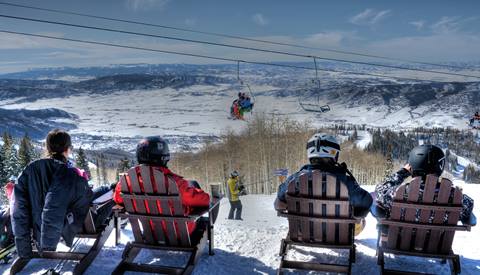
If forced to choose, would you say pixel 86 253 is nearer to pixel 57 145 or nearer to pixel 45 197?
pixel 45 197

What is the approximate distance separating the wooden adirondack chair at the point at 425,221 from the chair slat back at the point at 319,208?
426 millimetres

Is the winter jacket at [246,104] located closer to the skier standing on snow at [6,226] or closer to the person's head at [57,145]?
the skier standing on snow at [6,226]

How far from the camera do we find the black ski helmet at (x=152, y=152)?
414 centimetres

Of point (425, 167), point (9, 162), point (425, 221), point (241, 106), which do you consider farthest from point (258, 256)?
point (9, 162)

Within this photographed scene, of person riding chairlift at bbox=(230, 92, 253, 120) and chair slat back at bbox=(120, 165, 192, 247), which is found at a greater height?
chair slat back at bbox=(120, 165, 192, 247)

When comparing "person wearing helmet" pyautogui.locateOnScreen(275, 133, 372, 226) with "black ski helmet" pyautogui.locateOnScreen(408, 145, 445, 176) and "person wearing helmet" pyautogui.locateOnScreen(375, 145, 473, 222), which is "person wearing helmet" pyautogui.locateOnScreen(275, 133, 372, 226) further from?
"black ski helmet" pyautogui.locateOnScreen(408, 145, 445, 176)

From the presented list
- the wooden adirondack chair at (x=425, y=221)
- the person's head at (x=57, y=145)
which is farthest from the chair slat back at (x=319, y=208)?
the person's head at (x=57, y=145)

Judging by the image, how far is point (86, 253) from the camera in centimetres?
446

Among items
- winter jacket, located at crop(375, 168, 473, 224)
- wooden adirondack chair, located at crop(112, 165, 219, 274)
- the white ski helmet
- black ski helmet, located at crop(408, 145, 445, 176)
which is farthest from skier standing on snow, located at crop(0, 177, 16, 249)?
black ski helmet, located at crop(408, 145, 445, 176)

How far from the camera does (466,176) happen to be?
10656cm

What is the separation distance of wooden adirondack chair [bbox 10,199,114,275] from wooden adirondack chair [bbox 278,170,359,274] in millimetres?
2124

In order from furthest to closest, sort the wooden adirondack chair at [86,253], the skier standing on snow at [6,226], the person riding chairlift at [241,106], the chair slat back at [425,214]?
the person riding chairlift at [241,106] < the skier standing on snow at [6,226] < the wooden adirondack chair at [86,253] < the chair slat back at [425,214]

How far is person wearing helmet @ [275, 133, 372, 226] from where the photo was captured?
396 centimetres

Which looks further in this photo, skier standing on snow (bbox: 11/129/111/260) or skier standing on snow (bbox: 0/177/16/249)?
skier standing on snow (bbox: 0/177/16/249)
